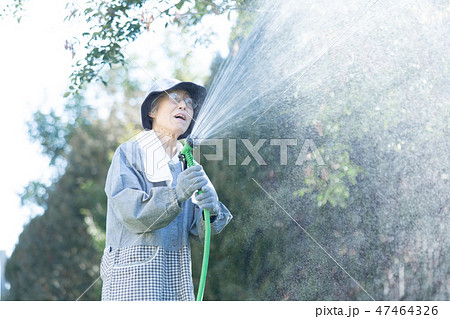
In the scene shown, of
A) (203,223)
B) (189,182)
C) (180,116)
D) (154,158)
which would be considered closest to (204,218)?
(203,223)

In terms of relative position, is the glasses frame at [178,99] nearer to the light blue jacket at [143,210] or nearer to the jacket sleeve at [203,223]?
the light blue jacket at [143,210]

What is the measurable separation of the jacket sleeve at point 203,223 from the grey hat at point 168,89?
0.40m

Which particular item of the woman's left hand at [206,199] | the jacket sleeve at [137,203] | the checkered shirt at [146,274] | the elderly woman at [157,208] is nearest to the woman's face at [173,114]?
the elderly woman at [157,208]

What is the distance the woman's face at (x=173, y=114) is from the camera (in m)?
2.73

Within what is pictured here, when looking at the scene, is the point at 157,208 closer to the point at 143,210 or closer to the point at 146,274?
the point at 143,210

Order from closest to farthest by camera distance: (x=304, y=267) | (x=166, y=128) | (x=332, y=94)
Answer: (x=166, y=128), (x=332, y=94), (x=304, y=267)

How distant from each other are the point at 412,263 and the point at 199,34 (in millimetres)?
2015

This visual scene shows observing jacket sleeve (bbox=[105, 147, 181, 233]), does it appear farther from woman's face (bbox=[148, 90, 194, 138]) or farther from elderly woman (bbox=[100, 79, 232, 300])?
woman's face (bbox=[148, 90, 194, 138])

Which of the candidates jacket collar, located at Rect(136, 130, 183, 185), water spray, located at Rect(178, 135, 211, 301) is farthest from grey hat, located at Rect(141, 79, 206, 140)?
water spray, located at Rect(178, 135, 211, 301)
